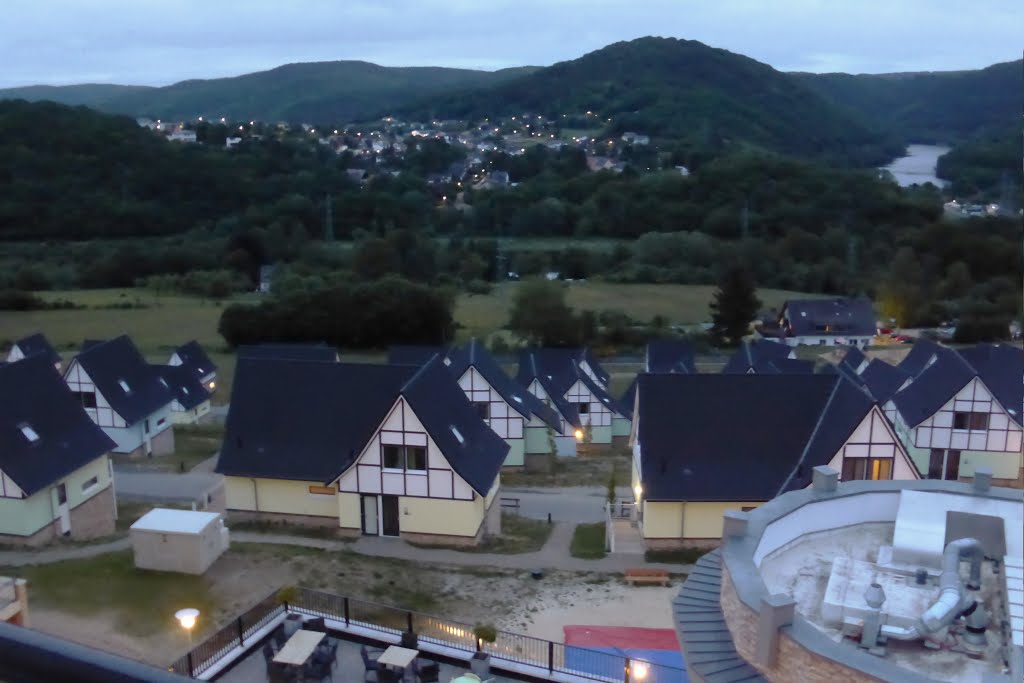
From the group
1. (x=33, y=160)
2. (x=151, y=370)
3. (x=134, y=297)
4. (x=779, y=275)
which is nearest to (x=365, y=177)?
(x=33, y=160)

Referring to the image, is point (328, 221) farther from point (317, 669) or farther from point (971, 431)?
point (317, 669)

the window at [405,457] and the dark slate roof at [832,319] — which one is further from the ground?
the window at [405,457]

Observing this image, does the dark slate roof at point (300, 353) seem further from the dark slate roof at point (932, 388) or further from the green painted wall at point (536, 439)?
the dark slate roof at point (932, 388)

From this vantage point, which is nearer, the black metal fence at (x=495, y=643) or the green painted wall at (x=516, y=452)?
the black metal fence at (x=495, y=643)

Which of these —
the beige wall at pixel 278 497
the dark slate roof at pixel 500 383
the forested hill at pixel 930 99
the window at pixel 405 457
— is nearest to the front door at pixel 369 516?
the beige wall at pixel 278 497

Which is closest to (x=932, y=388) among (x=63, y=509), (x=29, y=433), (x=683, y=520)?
(x=683, y=520)

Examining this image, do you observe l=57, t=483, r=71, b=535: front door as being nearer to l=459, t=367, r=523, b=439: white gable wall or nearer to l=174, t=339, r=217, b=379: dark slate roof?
l=459, t=367, r=523, b=439: white gable wall
